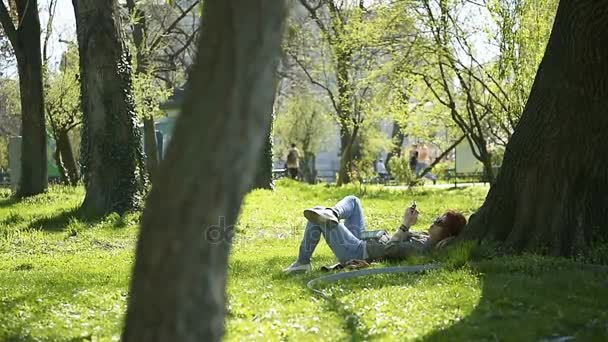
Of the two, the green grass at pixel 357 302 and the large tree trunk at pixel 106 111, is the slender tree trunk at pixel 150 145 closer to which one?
the large tree trunk at pixel 106 111

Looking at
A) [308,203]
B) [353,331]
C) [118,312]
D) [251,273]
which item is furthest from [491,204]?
[308,203]

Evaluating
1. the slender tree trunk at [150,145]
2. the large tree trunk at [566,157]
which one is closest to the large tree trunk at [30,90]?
the slender tree trunk at [150,145]

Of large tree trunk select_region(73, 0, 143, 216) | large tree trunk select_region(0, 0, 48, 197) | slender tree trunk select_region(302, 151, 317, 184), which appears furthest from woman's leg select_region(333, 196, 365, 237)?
slender tree trunk select_region(302, 151, 317, 184)

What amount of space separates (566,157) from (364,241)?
2178 mm

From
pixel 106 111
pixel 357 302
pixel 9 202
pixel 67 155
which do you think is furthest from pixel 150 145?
pixel 357 302

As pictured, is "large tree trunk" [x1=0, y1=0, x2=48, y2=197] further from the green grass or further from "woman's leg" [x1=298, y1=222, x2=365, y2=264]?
"woman's leg" [x1=298, y1=222, x2=365, y2=264]

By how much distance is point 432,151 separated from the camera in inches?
1945

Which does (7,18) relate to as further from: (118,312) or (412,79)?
(118,312)

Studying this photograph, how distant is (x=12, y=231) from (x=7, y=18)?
324 inches

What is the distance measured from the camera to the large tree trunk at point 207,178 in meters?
3.07

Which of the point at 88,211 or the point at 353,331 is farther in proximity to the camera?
the point at 88,211

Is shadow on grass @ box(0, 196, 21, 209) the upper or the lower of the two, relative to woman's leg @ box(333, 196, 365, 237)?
lower

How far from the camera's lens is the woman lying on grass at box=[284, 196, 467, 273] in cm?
841

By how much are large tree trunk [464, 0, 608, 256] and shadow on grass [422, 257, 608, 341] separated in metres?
0.58
